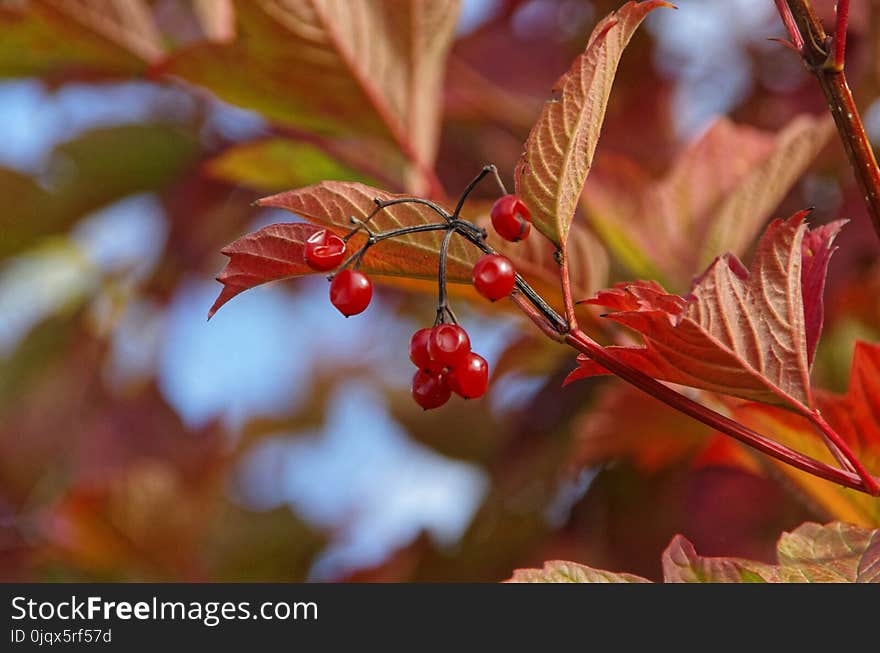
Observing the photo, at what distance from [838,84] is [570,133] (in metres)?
0.12

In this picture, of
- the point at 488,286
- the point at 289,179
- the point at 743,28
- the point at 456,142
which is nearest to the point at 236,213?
the point at 456,142

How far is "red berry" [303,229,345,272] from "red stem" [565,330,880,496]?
0.40ft

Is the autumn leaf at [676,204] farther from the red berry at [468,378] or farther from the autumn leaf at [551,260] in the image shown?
the red berry at [468,378]

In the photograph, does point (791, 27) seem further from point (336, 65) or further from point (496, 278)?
point (336, 65)

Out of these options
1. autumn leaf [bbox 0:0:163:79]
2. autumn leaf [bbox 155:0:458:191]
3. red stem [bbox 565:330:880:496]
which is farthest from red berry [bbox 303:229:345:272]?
autumn leaf [bbox 0:0:163:79]

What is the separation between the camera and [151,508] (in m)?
1.16

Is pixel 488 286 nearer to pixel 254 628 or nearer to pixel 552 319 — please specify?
pixel 552 319

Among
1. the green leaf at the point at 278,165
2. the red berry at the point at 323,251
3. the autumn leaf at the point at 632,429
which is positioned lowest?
the autumn leaf at the point at 632,429

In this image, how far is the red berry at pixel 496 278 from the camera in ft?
1.45

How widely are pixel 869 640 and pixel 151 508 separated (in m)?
0.88

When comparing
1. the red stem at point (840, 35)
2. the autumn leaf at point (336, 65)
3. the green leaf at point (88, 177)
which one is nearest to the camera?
the red stem at point (840, 35)

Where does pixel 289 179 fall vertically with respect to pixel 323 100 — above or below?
below

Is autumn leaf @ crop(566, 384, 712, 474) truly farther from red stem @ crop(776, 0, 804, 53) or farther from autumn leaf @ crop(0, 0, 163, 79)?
autumn leaf @ crop(0, 0, 163, 79)

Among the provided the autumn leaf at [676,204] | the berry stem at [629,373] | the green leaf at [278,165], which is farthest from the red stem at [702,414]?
the green leaf at [278,165]
